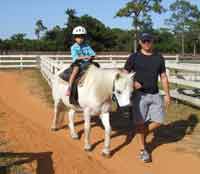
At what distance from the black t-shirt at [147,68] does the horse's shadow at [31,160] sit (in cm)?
177

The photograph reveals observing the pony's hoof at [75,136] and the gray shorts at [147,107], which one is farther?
the pony's hoof at [75,136]

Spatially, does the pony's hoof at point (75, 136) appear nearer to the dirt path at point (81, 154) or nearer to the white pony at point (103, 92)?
the dirt path at point (81, 154)

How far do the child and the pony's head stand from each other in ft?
4.10

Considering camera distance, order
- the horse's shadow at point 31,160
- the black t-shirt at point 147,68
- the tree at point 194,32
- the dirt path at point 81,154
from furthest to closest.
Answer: the tree at point 194,32, the black t-shirt at point 147,68, the dirt path at point 81,154, the horse's shadow at point 31,160

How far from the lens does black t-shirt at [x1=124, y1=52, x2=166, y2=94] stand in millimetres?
6016

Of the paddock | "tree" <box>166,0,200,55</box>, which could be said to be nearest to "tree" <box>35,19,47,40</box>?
"tree" <box>166,0,200,55</box>

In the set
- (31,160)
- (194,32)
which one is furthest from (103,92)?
(194,32)

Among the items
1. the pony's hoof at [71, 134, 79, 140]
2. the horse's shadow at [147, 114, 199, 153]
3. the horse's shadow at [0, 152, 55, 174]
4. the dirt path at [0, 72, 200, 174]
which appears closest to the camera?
the horse's shadow at [0, 152, 55, 174]

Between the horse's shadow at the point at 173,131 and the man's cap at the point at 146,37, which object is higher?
the man's cap at the point at 146,37

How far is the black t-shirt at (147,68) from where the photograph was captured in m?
6.02

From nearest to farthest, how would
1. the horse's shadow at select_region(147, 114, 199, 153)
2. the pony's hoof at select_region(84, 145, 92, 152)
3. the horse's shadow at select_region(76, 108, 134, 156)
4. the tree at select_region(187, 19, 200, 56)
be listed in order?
the pony's hoof at select_region(84, 145, 92, 152) → the horse's shadow at select_region(76, 108, 134, 156) → the horse's shadow at select_region(147, 114, 199, 153) → the tree at select_region(187, 19, 200, 56)

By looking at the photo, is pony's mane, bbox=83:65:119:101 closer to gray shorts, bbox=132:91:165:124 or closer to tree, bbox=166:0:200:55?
gray shorts, bbox=132:91:165:124

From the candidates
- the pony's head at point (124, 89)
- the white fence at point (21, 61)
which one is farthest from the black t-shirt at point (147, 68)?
the white fence at point (21, 61)

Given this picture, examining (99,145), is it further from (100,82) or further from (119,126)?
(119,126)
